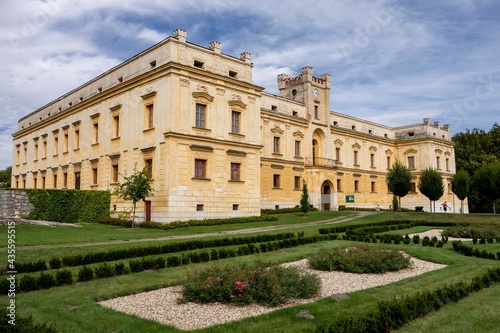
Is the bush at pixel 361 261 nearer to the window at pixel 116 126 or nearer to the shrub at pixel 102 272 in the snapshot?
the shrub at pixel 102 272

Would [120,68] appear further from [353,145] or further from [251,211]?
[353,145]

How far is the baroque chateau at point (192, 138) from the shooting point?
28.1m

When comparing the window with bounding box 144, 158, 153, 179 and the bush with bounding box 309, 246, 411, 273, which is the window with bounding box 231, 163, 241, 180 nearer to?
the window with bounding box 144, 158, 153, 179

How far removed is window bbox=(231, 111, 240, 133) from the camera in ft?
104

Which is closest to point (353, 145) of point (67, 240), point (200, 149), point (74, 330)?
point (200, 149)

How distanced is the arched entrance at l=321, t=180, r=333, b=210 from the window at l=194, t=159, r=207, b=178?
1997 centimetres

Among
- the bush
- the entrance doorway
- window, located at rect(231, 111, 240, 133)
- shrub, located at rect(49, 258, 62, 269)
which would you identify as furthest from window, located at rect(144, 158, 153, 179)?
the bush

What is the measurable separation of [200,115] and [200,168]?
3.76 metres

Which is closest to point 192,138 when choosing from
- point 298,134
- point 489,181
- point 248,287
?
point 298,134

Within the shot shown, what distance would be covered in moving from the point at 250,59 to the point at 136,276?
81.1ft

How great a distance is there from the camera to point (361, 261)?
12633 mm

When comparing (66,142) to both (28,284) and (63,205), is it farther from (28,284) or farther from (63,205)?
(28,284)

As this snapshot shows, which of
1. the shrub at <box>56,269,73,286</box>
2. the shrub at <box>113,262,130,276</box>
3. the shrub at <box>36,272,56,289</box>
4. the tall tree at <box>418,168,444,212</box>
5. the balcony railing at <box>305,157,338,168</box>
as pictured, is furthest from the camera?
the balcony railing at <box>305,157,338,168</box>

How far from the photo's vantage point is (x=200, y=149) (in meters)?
28.8
